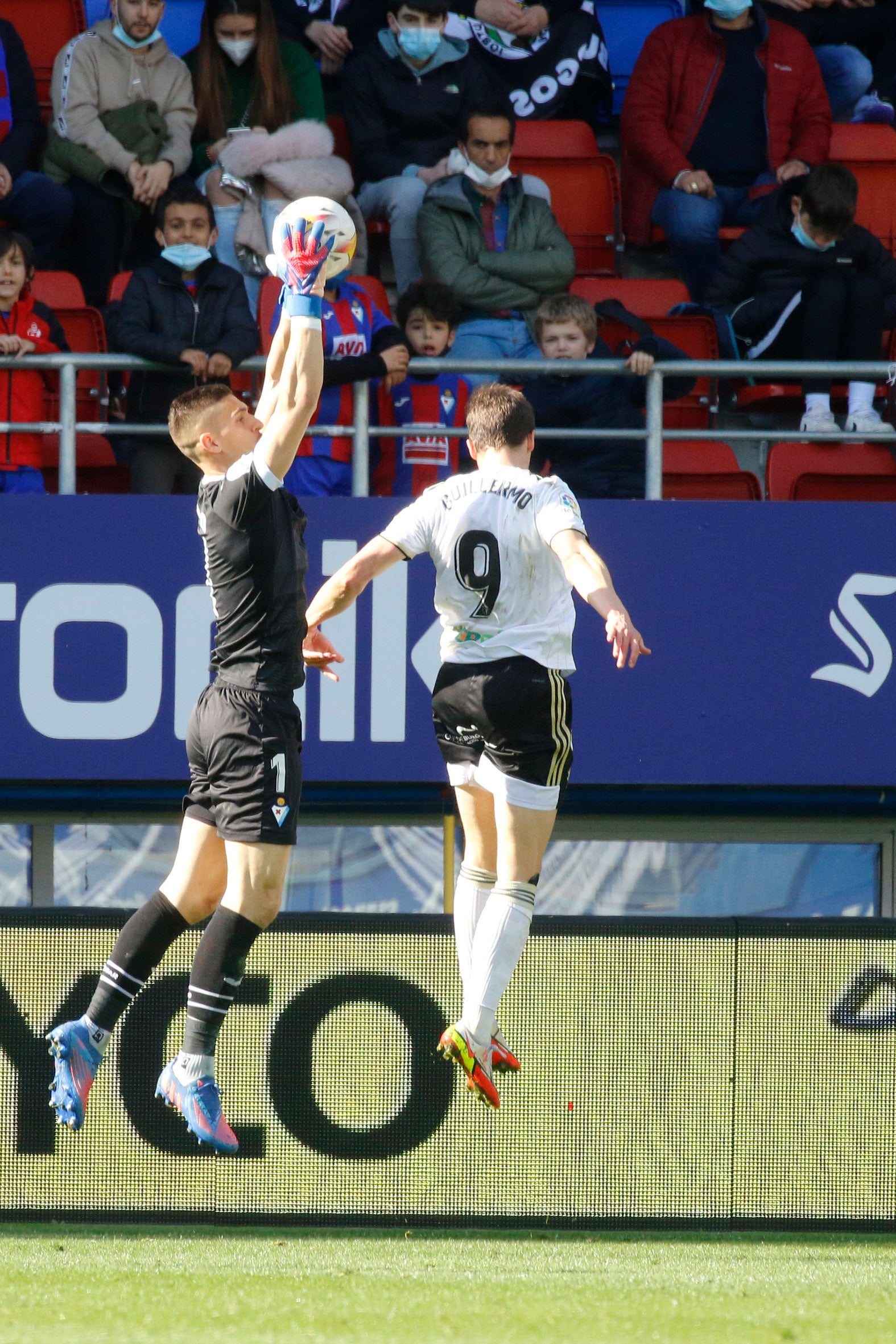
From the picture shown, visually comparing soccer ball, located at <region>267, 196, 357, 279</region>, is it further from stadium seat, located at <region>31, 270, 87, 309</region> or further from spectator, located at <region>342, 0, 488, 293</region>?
spectator, located at <region>342, 0, 488, 293</region>

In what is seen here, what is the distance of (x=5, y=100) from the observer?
30.1 feet

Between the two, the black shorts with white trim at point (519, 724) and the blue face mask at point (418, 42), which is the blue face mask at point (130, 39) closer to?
the blue face mask at point (418, 42)

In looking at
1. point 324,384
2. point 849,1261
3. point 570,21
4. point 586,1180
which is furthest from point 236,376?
point 849,1261

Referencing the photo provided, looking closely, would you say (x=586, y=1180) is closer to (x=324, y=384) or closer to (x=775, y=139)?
(x=324, y=384)

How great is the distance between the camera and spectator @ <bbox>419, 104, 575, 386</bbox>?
28.2 feet

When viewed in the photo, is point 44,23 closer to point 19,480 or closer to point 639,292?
point 19,480

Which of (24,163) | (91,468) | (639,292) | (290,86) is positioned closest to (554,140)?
(639,292)

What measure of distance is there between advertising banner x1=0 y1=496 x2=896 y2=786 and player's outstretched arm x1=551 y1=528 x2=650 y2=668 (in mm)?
3294

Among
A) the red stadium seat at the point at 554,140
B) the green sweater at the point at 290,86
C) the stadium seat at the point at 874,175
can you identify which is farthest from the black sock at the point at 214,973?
the stadium seat at the point at 874,175

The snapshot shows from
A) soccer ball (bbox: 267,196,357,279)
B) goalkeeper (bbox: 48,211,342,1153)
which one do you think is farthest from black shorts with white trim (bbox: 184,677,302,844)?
soccer ball (bbox: 267,196,357,279)

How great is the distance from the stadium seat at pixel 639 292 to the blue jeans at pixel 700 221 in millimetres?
178

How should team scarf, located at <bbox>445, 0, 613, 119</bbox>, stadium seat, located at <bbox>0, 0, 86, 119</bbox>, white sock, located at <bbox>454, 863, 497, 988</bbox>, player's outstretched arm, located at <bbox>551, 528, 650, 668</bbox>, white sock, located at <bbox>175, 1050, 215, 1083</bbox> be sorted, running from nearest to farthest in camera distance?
player's outstretched arm, located at <bbox>551, 528, 650, 668</bbox>
white sock, located at <bbox>175, 1050, 215, 1083</bbox>
white sock, located at <bbox>454, 863, 497, 988</bbox>
team scarf, located at <bbox>445, 0, 613, 119</bbox>
stadium seat, located at <bbox>0, 0, 86, 119</bbox>

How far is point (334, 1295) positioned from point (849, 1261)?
1.80 metres

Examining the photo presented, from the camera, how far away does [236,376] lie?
8305 millimetres
